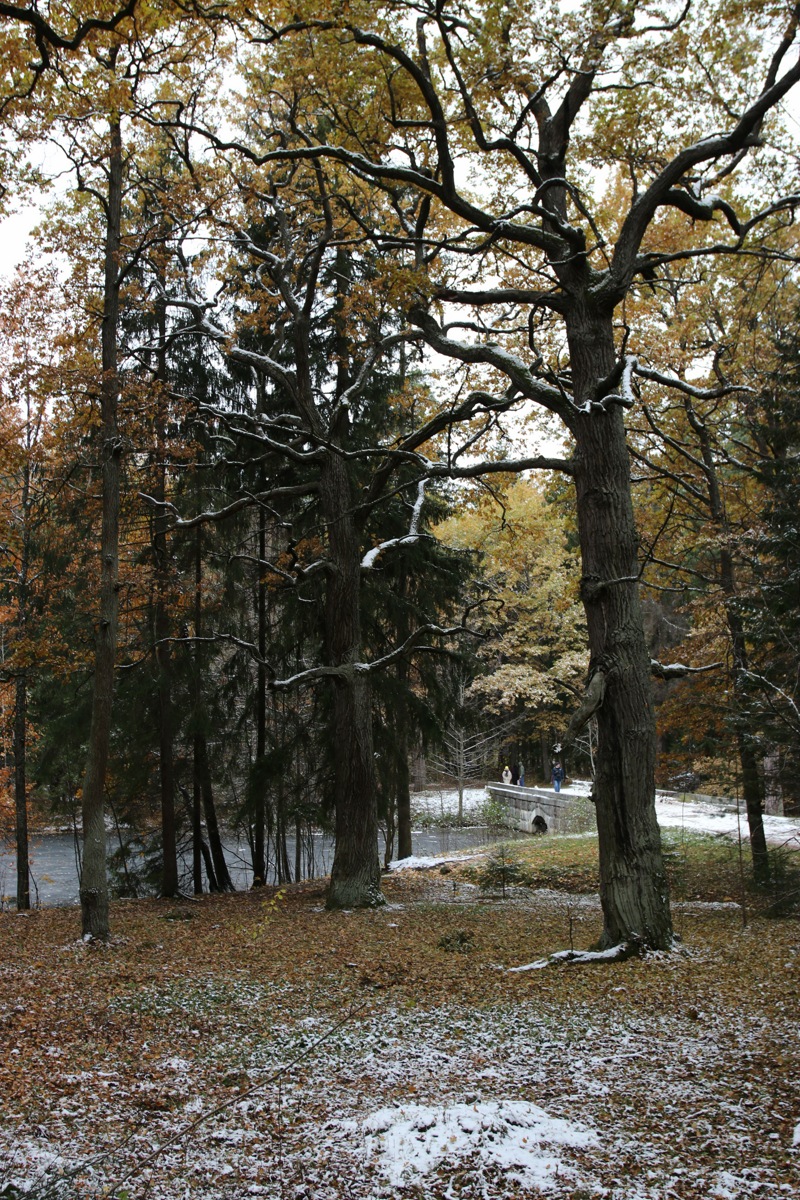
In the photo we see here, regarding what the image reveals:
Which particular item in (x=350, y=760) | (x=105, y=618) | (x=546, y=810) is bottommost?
(x=546, y=810)

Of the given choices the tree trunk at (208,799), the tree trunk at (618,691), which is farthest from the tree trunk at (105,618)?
the tree trunk at (208,799)

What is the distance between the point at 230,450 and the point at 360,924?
946 cm

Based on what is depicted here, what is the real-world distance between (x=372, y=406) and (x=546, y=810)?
16.0 m

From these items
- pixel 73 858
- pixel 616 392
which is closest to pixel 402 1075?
pixel 616 392

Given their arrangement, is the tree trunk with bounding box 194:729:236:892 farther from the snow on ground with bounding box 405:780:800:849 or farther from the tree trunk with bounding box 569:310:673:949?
the tree trunk with bounding box 569:310:673:949

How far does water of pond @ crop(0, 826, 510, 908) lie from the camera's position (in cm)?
1989

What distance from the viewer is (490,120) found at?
28.1ft

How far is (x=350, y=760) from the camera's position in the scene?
37.8ft

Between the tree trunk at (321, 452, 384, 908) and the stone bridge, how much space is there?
12.0 m

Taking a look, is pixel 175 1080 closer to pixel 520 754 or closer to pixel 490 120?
pixel 490 120

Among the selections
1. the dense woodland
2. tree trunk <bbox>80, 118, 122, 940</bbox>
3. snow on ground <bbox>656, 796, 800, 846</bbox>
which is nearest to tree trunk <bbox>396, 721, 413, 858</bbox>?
the dense woodland

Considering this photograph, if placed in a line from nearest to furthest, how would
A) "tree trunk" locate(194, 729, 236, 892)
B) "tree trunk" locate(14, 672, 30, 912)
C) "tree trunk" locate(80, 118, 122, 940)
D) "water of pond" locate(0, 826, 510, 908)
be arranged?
"tree trunk" locate(80, 118, 122, 940) → "tree trunk" locate(14, 672, 30, 912) → "tree trunk" locate(194, 729, 236, 892) → "water of pond" locate(0, 826, 510, 908)

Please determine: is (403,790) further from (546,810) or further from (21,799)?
(546,810)

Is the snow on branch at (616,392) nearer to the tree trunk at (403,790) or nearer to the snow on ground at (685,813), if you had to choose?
the snow on ground at (685,813)
